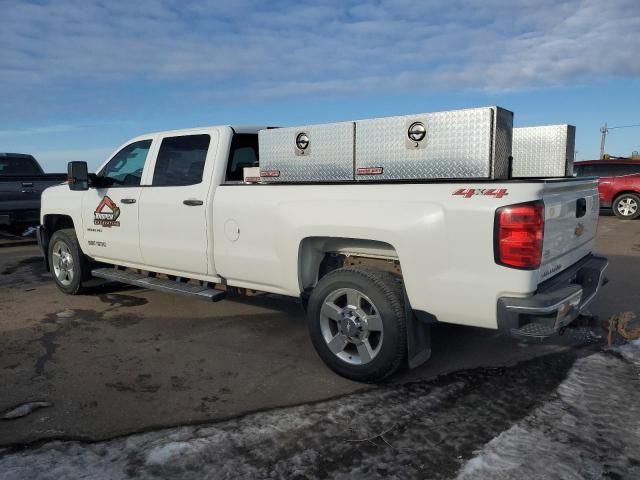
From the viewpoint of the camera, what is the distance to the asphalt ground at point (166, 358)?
11.6ft

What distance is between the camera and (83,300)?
256 inches

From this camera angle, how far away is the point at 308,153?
4258mm

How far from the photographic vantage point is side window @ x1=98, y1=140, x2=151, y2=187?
5.73 meters

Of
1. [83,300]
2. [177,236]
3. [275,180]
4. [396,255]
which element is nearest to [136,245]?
[177,236]

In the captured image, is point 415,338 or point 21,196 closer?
point 415,338

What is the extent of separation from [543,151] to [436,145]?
4.76ft

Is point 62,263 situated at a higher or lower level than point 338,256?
→ lower

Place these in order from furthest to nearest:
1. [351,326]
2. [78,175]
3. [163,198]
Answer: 1. [78,175]
2. [163,198]
3. [351,326]

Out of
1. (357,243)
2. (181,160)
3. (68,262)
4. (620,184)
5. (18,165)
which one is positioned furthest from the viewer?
(620,184)

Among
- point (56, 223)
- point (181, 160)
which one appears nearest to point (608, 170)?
point (181, 160)

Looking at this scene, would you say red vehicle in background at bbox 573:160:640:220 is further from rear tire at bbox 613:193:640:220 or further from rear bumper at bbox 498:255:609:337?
rear bumper at bbox 498:255:609:337

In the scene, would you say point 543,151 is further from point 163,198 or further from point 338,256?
point 163,198

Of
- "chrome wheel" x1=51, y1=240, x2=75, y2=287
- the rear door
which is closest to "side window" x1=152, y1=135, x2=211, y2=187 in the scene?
the rear door

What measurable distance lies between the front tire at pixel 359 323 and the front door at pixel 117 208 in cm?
252
